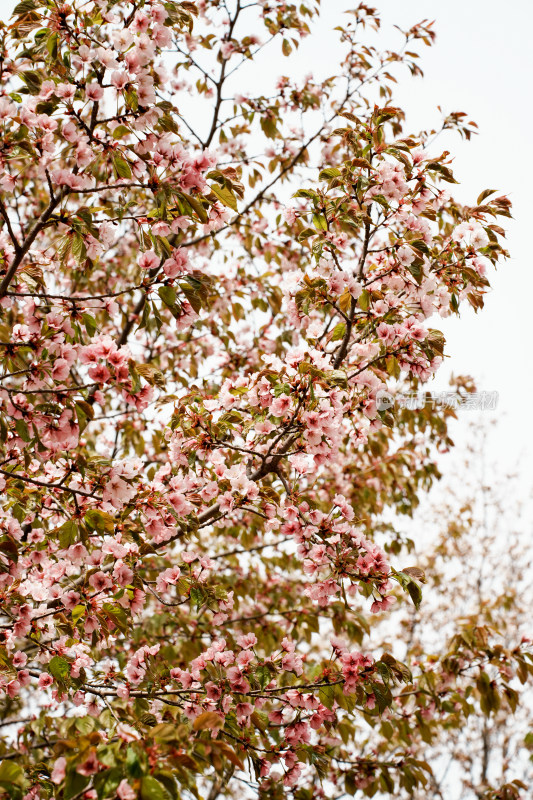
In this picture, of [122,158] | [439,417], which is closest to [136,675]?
[122,158]

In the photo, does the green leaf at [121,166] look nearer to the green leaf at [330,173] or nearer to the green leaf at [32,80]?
the green leaf at [32,80]

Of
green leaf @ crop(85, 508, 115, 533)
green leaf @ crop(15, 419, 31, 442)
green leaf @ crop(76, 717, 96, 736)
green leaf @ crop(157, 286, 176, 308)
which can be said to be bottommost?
green leaf @ crop(76, 717, 96, 736)

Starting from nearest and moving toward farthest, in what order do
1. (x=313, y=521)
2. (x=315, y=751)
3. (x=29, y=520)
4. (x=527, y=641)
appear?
(x=315, y=751)
(x=313, y=521)
(x=29, y=520)
(x=527, y=641)

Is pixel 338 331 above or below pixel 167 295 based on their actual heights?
above

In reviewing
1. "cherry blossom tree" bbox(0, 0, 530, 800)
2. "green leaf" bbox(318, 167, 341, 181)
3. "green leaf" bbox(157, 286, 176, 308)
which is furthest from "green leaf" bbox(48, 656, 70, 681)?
"green leaf" bbox(318, 167, 341, 181)

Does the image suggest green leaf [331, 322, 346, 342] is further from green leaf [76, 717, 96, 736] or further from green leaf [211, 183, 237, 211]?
green leaf [76, 717, 96, 736]

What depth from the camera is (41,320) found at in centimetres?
220

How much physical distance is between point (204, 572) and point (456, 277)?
5.73 ft

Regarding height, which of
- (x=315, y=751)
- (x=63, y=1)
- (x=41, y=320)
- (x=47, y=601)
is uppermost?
(x=63, y=1)

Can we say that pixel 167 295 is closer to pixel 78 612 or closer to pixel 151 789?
pixel 78 612

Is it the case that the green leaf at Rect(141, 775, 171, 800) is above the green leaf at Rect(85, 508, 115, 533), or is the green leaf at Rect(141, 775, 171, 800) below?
below

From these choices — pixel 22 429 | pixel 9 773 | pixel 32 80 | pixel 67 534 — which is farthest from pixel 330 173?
pixel 9 773

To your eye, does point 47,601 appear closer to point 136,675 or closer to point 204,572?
point 136,675

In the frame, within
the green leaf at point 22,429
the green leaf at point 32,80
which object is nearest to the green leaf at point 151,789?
the green leaf at point 22,429
